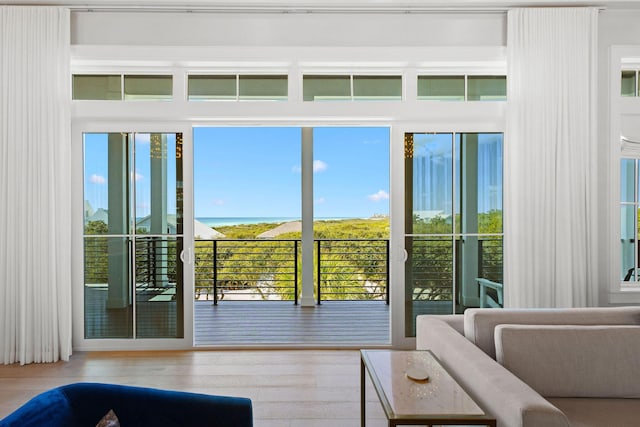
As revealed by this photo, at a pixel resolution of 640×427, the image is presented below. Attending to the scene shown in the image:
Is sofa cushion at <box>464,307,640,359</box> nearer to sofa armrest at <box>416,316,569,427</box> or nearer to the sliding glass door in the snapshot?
sofa armrest at <box>416,316,569,427</box>

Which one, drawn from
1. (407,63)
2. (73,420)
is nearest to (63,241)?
(73,420)

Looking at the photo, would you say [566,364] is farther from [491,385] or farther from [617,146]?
[617,146]

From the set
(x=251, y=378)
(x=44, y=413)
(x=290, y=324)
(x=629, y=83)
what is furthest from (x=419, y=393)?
(x=629, y=83)

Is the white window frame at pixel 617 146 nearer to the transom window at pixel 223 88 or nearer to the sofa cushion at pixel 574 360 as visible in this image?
the sofa cushion at pixel 574 360

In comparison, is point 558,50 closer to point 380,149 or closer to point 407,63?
point 407,63

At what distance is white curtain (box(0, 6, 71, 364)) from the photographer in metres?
3.99

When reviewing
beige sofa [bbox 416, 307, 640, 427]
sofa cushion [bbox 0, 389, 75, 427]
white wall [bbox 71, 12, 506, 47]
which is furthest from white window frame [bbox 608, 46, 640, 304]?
sofa cushion [bbox 0, 389, 75, 427]

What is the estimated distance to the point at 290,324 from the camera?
5586 millimetres

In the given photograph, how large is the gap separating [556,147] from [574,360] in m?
2.37

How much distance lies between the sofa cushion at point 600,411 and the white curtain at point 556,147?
77.3 inches

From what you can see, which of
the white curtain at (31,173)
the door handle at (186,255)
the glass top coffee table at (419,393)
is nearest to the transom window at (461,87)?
the door handle at (186,255)

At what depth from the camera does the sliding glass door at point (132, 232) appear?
4.32 metres

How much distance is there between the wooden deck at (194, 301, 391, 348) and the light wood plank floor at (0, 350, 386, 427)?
391 mm

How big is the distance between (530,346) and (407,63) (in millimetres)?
2833
